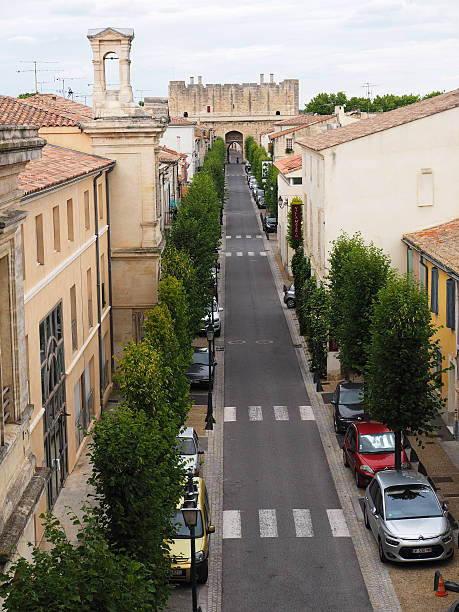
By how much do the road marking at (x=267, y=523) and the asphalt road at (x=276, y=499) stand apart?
3cm

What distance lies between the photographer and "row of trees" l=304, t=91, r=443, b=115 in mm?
170750

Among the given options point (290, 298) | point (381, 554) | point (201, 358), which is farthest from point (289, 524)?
point (290, 298)

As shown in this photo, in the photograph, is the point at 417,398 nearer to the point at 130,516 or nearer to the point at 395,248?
the point at 130,516

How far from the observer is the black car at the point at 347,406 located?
32031mm

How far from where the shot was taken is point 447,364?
105ft

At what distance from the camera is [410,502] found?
2231 centimetres

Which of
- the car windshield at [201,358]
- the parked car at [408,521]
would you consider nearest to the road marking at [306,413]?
the car windshield at [201,358]

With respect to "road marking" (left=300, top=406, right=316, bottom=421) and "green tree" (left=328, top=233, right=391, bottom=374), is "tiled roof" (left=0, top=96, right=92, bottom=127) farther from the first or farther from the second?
"road marking" (left=300, top=406, right=316, bottom=421)

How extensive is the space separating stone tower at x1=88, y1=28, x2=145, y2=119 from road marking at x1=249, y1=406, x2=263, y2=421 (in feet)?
41.0

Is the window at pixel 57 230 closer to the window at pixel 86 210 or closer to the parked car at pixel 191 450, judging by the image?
the window at pixel 86 210

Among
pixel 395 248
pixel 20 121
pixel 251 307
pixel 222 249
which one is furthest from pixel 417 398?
pixel 222 249

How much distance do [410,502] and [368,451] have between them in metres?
5.16

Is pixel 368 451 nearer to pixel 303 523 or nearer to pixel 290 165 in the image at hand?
pixel 303 523

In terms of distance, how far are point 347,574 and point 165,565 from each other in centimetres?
681
